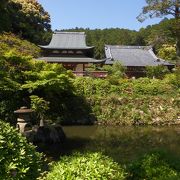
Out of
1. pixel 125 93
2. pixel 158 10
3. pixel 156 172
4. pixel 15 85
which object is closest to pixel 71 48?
pixel 125 93

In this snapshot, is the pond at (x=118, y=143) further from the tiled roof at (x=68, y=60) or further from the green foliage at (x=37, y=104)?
the tiled roof at (x=68, y=60)

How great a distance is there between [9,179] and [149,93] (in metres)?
25.2

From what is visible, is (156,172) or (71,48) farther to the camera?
(71,48)

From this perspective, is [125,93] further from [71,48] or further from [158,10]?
[71,48]

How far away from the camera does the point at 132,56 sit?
45812 mm

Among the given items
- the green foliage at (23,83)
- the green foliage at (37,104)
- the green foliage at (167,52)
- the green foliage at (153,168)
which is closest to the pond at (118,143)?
the green foliage at (37,104)

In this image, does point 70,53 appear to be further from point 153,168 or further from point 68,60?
point 153,168

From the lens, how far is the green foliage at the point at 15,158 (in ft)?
16.3

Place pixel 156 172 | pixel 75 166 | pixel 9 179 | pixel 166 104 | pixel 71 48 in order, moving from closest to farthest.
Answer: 1. pixel 9 179
2. pixel 75 166
3. pixel 156 172
4. pixel 166 104
5. pixel 71 48

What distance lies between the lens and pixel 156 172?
6.49m

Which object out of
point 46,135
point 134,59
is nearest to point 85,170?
point 46,135

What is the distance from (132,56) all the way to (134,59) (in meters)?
1.50

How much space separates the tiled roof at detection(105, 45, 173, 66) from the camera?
42219 mm

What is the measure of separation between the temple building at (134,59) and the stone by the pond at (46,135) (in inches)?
957
